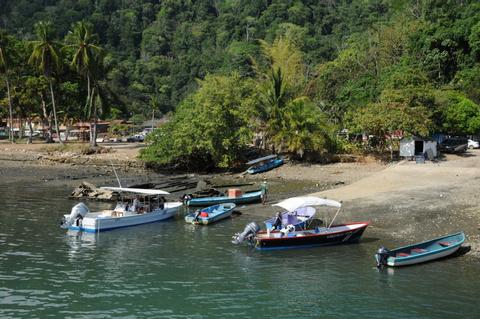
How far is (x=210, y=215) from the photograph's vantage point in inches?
1336

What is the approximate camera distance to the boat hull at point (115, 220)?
3156cm

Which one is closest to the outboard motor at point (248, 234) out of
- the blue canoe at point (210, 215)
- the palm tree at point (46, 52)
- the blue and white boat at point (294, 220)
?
the blue and white boat at point (294, 220)

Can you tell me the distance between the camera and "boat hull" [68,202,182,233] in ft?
104

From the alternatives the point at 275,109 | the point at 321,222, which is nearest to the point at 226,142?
the point at 275,109

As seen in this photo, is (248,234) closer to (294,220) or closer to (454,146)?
(294,220)

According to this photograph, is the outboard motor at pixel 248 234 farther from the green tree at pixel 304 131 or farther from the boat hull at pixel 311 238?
the green tree at pixel 304 131

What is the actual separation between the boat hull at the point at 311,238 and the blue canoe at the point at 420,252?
365 centimetres

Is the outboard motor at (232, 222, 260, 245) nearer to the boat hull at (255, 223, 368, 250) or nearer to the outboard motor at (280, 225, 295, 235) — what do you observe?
the boat hull at (255, 223, 368, 250)

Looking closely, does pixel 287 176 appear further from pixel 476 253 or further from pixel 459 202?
pixel 476 253

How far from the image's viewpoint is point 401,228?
30.7 m

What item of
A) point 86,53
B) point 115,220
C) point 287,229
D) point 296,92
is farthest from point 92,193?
point 86,53

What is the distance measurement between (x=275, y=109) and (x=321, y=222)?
28.4 meters

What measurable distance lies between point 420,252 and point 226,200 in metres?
17.0

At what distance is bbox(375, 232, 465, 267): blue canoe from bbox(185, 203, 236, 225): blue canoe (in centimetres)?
1226
